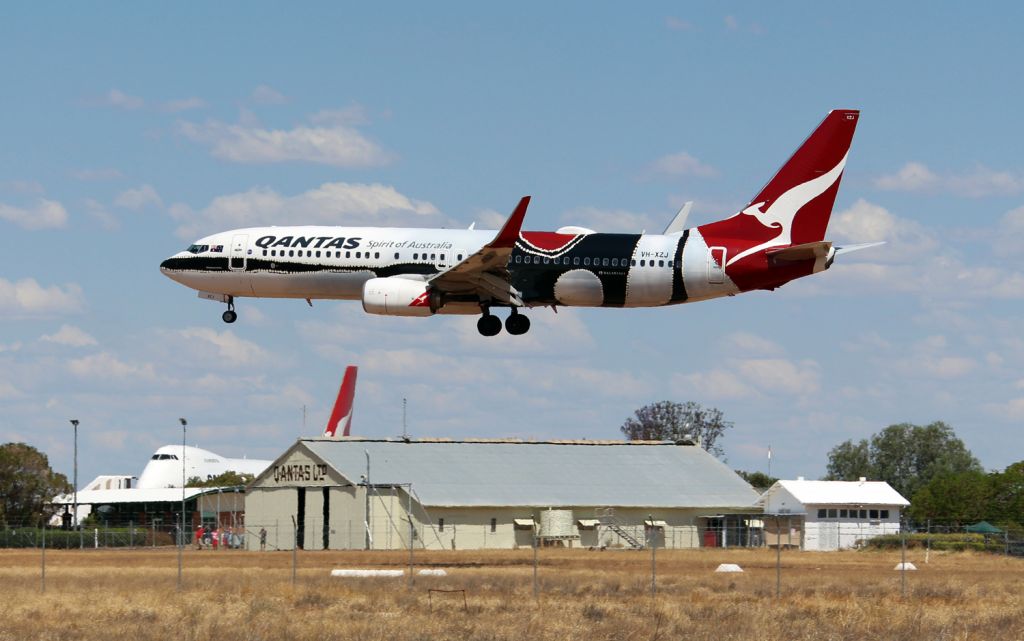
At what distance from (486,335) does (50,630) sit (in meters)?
28.5

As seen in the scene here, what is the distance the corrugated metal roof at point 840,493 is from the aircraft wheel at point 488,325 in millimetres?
46371

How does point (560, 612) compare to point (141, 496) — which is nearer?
point (560, 612)

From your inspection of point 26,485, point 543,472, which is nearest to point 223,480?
point 26,485

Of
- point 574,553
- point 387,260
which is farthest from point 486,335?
point 574,553

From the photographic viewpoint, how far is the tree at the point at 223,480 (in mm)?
178125

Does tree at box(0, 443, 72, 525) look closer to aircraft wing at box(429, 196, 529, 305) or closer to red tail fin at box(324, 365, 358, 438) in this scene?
red tail fin at box(324, 365, 358, 438)

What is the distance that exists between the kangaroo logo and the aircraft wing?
34.8ft

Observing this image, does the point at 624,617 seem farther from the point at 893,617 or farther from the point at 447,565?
the point at 447,565

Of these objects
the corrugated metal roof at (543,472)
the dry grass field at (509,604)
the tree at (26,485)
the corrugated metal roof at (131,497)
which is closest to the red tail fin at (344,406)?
the corrugated metal roof at (131,497)

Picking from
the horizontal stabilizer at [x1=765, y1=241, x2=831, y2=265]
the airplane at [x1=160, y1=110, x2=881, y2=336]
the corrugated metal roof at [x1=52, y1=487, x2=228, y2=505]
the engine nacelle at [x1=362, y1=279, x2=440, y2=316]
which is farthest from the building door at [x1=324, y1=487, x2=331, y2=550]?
the corrugated metal roof at [x1=52, y1=487, x2=228, y2=505]

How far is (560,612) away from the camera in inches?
1666

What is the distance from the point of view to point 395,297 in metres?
60.4

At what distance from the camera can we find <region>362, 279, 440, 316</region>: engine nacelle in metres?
60.4

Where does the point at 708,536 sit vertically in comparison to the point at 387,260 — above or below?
below
